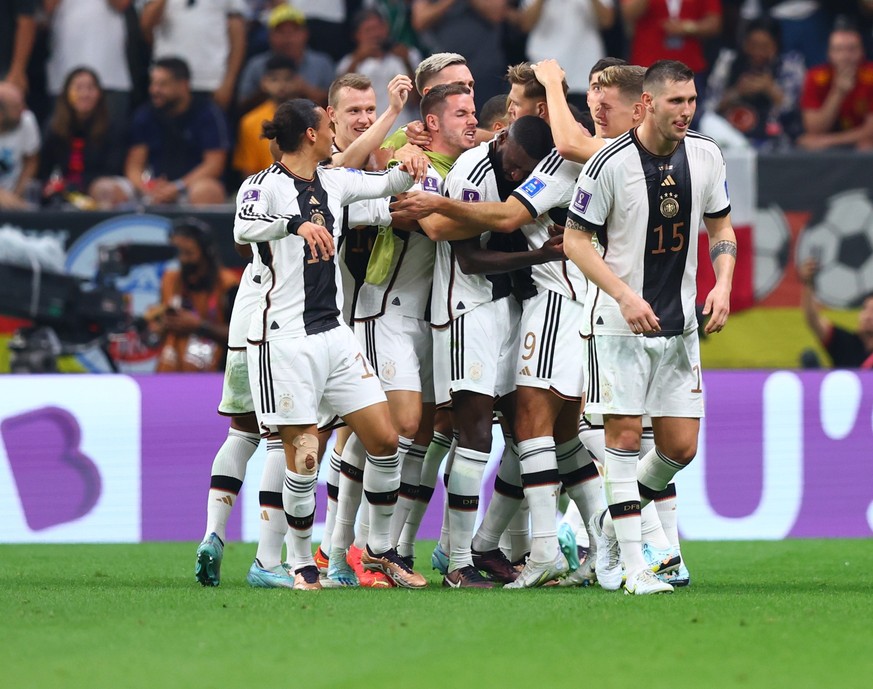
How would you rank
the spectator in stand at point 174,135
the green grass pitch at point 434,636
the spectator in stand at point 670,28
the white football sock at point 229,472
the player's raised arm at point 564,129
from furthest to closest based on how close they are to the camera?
the spectator in stand at point 670,28, the spectator in stand at point 174,135, the white football sock at point 229,472, the player's raised arm at point 564,129, the green grass pitch at point 434,636

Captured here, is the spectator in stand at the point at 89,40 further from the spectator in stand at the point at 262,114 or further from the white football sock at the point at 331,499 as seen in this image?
the white football sock at the point at 331,499

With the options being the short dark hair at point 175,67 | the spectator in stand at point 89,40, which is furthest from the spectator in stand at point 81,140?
the short dark hair at point 175,67

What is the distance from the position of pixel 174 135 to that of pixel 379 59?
1.89 meters

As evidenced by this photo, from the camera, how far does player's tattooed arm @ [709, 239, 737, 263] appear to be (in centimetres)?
678

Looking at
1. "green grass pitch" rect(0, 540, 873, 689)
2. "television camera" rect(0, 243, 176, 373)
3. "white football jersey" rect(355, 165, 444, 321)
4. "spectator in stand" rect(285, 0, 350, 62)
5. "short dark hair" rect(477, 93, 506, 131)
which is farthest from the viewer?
"spectator in stand" rect(285, 0, 350, 62)

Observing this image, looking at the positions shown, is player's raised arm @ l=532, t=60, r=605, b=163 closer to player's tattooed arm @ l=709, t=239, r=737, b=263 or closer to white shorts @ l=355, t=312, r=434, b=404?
player's tattooed arm @ l=709, t=239, r=737, b=263

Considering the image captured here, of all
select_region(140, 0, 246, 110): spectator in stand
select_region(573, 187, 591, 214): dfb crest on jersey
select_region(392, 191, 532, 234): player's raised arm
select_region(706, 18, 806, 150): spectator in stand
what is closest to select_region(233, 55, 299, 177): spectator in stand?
select_region(140, 0, 246, 110): spectator in stand

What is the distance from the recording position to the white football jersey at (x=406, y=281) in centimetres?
769

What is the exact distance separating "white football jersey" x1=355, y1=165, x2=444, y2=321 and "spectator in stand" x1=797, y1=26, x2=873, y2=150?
6180mm

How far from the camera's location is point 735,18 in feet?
45.9

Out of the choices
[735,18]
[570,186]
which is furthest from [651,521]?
[735,18]

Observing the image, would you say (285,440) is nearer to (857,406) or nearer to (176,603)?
(176,603)

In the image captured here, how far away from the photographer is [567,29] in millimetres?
13164

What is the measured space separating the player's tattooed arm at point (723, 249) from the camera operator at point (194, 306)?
515cm
